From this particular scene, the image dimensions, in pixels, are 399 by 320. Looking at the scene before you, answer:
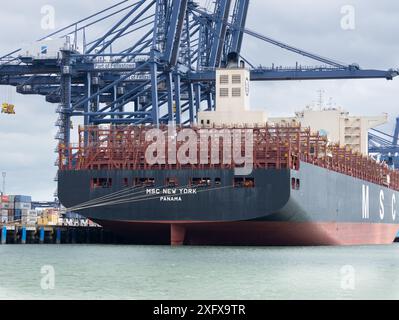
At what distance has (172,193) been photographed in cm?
5131

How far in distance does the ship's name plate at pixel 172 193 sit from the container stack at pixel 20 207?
2385cm

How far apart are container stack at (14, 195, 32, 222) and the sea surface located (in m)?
25.4

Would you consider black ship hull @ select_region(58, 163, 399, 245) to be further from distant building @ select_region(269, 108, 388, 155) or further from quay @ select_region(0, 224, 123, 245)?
distant building @ select_region(269, 108, 388, 155)

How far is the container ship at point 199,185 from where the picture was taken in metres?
50.6

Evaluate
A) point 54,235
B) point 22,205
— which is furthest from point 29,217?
point 54,235

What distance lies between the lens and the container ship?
50.6 metres

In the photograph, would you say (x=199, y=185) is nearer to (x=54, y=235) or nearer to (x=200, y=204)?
(x=200, y=204)

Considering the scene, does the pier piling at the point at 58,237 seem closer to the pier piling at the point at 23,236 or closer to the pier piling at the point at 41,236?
the pier piling at the point at 41,236

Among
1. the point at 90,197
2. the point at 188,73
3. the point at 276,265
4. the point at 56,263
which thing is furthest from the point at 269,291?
the point at 188,73

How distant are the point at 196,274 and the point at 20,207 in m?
41.9

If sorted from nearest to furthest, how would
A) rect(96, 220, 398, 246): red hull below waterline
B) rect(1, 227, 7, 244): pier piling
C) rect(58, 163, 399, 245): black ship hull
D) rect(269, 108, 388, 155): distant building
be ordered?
rect(58, 163, 399, 245): black ship hull → rect(96, 220, 398, 246): red hull below waterline → rect(1, 227, 7, 244): pier piling → rect(269, 108, 388, 155): distant building

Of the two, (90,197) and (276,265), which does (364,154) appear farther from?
(276,265)

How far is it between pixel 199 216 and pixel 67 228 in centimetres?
1481

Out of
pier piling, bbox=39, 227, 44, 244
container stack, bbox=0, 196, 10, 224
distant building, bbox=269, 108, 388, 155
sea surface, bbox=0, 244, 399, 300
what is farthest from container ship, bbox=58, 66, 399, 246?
container stack, bbox=0, 196, 10, 224
